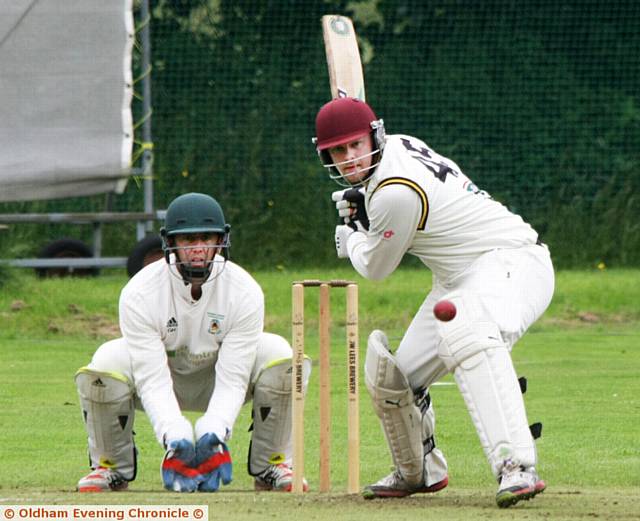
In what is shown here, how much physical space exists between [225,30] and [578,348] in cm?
611

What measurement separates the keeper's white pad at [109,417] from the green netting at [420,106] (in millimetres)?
8906

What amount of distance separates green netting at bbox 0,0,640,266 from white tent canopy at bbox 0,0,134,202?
2.74m

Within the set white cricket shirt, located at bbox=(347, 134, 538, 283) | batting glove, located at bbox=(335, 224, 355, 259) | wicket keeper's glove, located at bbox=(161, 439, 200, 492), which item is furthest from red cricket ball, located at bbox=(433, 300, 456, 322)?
wicket keeper's glove, located at bbox=(161, 439, 200, 492)

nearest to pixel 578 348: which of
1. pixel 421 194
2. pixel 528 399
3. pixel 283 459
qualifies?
pixel 528 399

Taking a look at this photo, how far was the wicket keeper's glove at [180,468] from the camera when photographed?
5055 millimetres

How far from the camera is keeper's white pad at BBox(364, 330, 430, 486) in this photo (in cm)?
497

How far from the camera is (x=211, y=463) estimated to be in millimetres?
5121

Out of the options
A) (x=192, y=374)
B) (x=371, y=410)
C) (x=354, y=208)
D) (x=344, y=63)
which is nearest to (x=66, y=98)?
(x=371, y=410)

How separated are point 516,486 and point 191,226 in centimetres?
155

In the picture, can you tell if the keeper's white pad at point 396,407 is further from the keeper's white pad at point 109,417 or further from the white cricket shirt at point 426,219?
the keeper's white pad at point 109,417

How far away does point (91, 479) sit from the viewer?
5312 millimetres

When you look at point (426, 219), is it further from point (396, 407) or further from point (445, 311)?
point (396, 407)

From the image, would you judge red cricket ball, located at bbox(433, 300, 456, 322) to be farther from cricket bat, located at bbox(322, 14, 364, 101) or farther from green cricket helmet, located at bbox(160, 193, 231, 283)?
cricket bat, located at bbox(322, 14, 364, 101)

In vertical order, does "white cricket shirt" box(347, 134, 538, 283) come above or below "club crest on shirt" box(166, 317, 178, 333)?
above
